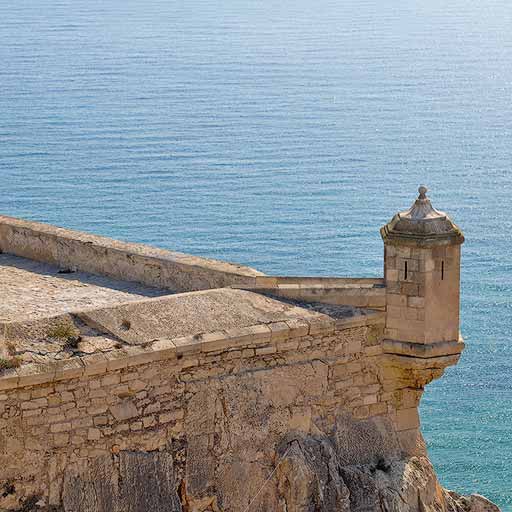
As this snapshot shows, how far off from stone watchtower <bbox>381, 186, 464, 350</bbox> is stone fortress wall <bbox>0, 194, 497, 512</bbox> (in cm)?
2

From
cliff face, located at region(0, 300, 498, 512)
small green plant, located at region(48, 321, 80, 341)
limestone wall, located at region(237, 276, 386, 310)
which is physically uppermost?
limestone wall, located at region(237, 276, 386, 310)

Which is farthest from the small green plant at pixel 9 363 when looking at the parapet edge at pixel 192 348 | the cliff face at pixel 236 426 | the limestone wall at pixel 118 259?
the limestone wall at pixel 118 259

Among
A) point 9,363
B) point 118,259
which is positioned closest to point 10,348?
point 9,363

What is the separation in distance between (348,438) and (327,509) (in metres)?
0.90

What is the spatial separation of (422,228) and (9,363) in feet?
14.5

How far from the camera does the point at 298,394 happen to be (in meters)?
15.1

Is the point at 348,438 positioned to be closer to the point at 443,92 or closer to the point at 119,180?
the point at 119,180

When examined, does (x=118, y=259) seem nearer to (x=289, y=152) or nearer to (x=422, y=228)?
(x=422, y=228)

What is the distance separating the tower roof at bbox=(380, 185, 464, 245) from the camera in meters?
15.0

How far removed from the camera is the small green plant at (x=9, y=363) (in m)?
13.4

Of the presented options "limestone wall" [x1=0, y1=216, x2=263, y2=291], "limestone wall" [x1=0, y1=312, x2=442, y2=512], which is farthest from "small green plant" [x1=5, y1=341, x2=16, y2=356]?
"limestone wall" [x1=0, y1=216, x2=263, y2=291]

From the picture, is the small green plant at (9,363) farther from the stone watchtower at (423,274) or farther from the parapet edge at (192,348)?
the stone watchtower at (423,274)

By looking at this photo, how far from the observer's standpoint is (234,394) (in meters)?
14.7

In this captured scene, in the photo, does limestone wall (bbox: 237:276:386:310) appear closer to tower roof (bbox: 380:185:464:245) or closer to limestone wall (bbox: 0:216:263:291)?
limestone wall (bbox: 0:216:263:291)
